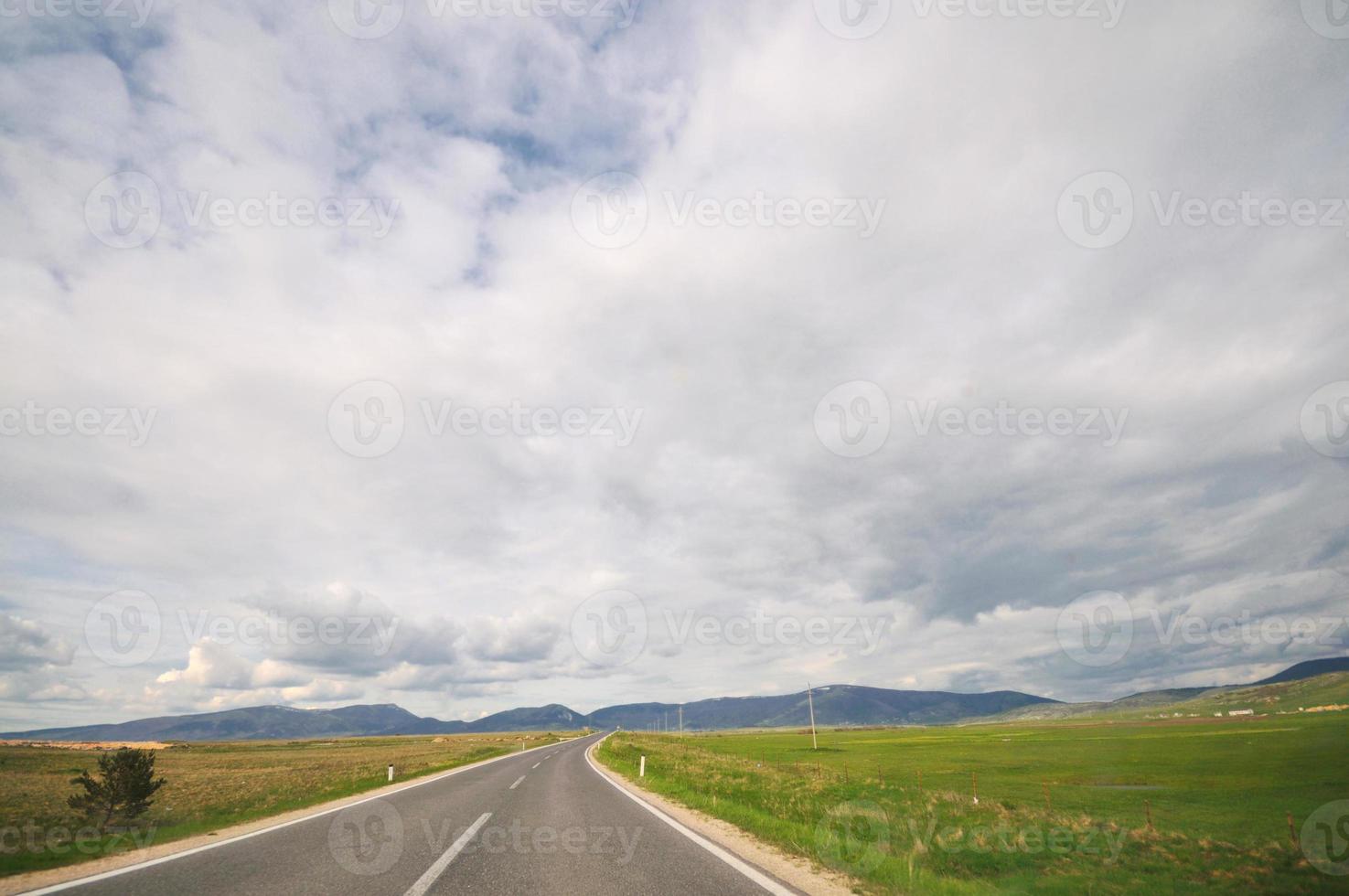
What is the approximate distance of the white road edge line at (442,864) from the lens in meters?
7.14

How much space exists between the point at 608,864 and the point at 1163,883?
16779 millimetres

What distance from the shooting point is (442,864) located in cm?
855

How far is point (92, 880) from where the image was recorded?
7.79 metres

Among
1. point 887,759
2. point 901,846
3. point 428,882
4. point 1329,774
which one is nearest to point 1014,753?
point 887,759

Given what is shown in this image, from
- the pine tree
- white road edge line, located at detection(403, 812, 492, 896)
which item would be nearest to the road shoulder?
white road edge line, located at detection(403, 812, 492, 896)

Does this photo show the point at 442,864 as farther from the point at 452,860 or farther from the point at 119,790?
the point at 119,790

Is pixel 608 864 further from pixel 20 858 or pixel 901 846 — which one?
pixel 20 858

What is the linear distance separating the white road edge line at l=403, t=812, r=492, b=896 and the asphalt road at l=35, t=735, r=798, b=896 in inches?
0.6

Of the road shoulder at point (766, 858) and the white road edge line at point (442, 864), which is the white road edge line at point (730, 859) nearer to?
the road shoulder at point (766, 858)

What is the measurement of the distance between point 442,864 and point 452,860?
0.31 m

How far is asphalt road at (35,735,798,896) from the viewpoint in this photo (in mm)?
7406

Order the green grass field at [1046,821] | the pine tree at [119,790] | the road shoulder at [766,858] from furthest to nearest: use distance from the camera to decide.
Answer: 1. the pine tree at [119,790]
2. the green grass field at [1046,821]
3. the road shoulder at [766,858]

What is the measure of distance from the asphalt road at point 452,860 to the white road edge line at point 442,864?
0.02 m

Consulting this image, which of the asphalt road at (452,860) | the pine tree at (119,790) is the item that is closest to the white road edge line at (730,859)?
the asphalt road at (452,860)
